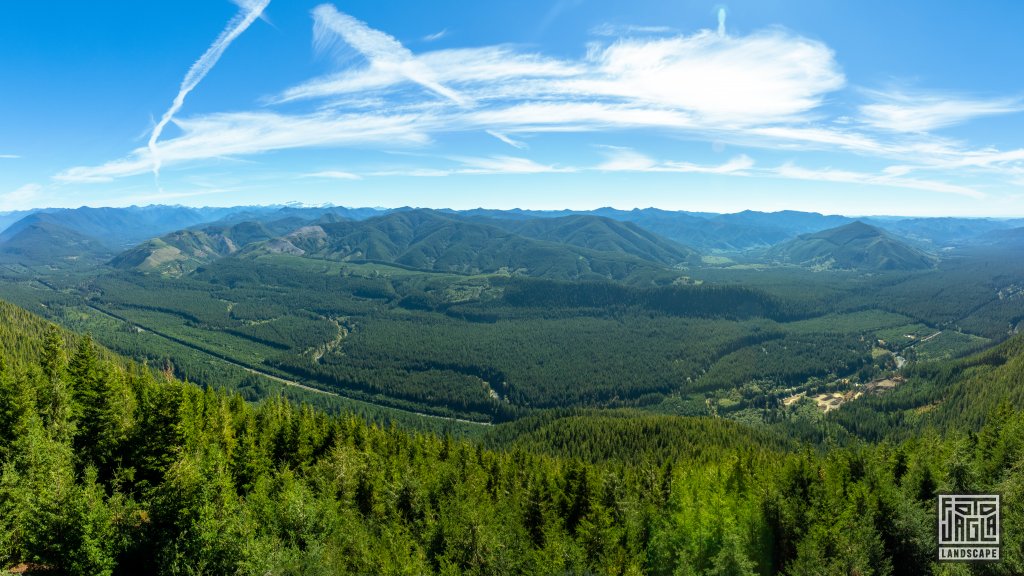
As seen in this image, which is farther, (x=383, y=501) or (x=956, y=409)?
(x=956, y=409)


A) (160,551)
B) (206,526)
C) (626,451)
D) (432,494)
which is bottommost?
(626,451)

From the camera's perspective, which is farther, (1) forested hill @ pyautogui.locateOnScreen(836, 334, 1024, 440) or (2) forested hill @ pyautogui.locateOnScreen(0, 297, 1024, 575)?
(1) forested hill @ pyautogui.locateOnScreen(836, 334, 1024, 440)

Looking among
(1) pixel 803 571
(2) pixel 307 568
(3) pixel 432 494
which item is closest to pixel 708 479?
(1) pixel 803 571

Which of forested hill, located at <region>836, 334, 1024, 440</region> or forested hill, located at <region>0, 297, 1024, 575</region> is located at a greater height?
forested hill, located at <region>0, 297, 1024, 575</region>

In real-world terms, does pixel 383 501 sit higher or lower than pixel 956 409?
higher

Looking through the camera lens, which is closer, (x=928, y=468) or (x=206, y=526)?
(x=206, y=526)

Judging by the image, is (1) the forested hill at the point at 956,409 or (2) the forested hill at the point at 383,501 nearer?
(2) the forested hill at the point at 383,501

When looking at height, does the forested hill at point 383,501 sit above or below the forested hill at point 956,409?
above

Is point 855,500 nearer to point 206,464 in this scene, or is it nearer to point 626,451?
point 206,464
